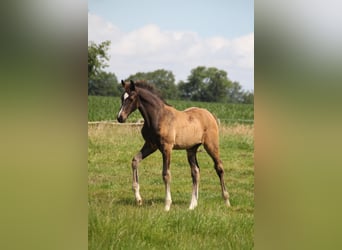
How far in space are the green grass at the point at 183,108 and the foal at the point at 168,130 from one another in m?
0.05

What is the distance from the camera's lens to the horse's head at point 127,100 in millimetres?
4160

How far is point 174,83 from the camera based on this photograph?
4176 mm

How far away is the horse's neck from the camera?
4225 mm

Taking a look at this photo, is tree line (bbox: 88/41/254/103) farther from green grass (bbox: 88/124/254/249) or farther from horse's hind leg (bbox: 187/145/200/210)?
horse's hind leg (bbox: 187/145/200/210)

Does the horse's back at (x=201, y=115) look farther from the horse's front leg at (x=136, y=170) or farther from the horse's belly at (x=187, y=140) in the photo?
the horse's front leg at (x=136, y=170)

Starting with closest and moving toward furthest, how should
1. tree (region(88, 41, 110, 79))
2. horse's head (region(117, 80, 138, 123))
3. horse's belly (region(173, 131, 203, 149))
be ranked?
tree (region(88, 41, 110, 79)), horse's head (region(117, 80, 138, 123)), horse's belly (region(173, 131, 203, 149))

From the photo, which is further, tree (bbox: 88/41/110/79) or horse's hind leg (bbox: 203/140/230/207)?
horse's hind leg (bbox: 203/140/230/207)

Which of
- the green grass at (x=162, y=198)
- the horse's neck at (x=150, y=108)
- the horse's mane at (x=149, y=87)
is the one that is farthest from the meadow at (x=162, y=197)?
the horse's mane at (x=149, y=87)

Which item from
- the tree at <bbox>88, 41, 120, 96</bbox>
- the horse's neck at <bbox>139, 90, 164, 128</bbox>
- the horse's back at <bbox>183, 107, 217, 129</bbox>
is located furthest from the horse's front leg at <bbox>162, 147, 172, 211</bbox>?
the tree at <bbox>88, 41, 120, 96</bbox>

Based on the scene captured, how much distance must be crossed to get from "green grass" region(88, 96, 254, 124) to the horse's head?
1.6 inches

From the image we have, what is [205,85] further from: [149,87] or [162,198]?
[162,198]

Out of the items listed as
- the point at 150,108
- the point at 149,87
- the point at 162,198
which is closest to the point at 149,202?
the point at 162,198
